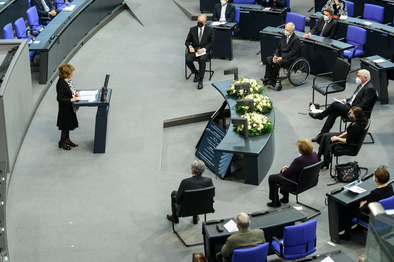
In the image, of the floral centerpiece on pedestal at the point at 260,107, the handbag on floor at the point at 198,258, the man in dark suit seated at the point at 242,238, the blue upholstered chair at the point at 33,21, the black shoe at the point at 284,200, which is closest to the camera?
the man in dark suit seated at the point at 242,238

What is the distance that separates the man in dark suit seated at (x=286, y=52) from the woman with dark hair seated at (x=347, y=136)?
303cm

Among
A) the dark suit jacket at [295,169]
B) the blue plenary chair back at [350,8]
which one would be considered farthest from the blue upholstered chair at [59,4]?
the dark suit jacket at [295,169]

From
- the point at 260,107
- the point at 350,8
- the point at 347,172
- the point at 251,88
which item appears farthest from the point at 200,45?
the point at 347,172

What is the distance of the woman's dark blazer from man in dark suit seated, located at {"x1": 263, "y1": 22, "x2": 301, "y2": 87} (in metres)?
4.86

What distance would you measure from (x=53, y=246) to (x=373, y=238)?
13.9 ft

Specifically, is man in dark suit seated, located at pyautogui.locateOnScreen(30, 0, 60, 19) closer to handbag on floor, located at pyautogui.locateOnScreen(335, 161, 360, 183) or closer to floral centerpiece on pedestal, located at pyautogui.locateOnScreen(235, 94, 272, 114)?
floral centerpiece on pedestal, located at pyautogui.locateOnScreen(235, 94, 272, 114)

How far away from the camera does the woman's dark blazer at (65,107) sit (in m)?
7.74

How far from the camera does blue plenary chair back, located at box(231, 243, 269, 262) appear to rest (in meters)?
5.09

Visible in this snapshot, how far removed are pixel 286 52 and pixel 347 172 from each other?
13.5ft

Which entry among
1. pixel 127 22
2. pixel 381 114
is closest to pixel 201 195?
pixel 381 114

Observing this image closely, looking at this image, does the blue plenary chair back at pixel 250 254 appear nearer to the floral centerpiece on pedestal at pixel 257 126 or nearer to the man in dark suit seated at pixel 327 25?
the floral centerpiece on pedestal at pixel 257 126

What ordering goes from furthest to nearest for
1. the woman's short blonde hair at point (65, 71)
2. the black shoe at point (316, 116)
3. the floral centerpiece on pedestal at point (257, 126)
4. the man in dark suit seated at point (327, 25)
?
the man in dark suit seated at point (327, 25)
the black shoe at point (316, 116)
the floral centerpiece on pedestal at point (257, 126)
the woman's short blonde hair at point (65, 71)

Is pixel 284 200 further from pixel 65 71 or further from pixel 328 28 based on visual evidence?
pixel 328 28

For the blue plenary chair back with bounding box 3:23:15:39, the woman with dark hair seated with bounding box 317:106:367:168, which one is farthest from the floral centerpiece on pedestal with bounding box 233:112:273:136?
the blue plenary chair back with bounding box 3:23:15:39
